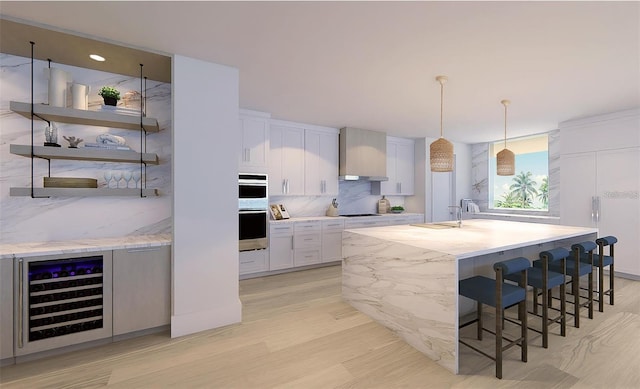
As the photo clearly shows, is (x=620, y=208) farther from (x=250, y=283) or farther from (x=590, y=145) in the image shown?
(x=250, y=283)

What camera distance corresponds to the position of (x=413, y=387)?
6.04 feet

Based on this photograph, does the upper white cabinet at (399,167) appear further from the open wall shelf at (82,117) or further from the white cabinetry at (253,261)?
the open wall shelf at (82,117)

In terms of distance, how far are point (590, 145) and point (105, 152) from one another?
22.0 feet

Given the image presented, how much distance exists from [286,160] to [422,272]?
A: 3.17 metres

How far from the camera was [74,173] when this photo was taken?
2.65m

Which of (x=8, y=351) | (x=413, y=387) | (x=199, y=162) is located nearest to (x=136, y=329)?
(x=8, y=351)

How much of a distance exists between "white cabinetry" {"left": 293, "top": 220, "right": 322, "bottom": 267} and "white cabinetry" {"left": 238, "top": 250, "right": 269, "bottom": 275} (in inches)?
20.0

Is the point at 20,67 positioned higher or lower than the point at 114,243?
higher

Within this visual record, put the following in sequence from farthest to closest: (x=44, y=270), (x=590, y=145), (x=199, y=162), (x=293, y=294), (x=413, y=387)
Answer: (x=590, y=145), (x=293, y=294), (x=199, y=162), (x=44, y=270), (x=413, y=387)

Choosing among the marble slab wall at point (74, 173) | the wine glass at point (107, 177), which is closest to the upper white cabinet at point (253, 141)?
the marble slab wall at point (74, 173)

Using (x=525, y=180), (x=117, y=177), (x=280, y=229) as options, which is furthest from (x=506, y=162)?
(x=117, y=177)

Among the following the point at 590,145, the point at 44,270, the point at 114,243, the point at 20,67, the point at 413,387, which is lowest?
the point at 413,387

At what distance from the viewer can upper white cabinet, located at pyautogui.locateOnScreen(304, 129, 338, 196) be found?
4974mm

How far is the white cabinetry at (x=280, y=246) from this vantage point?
432 cm
